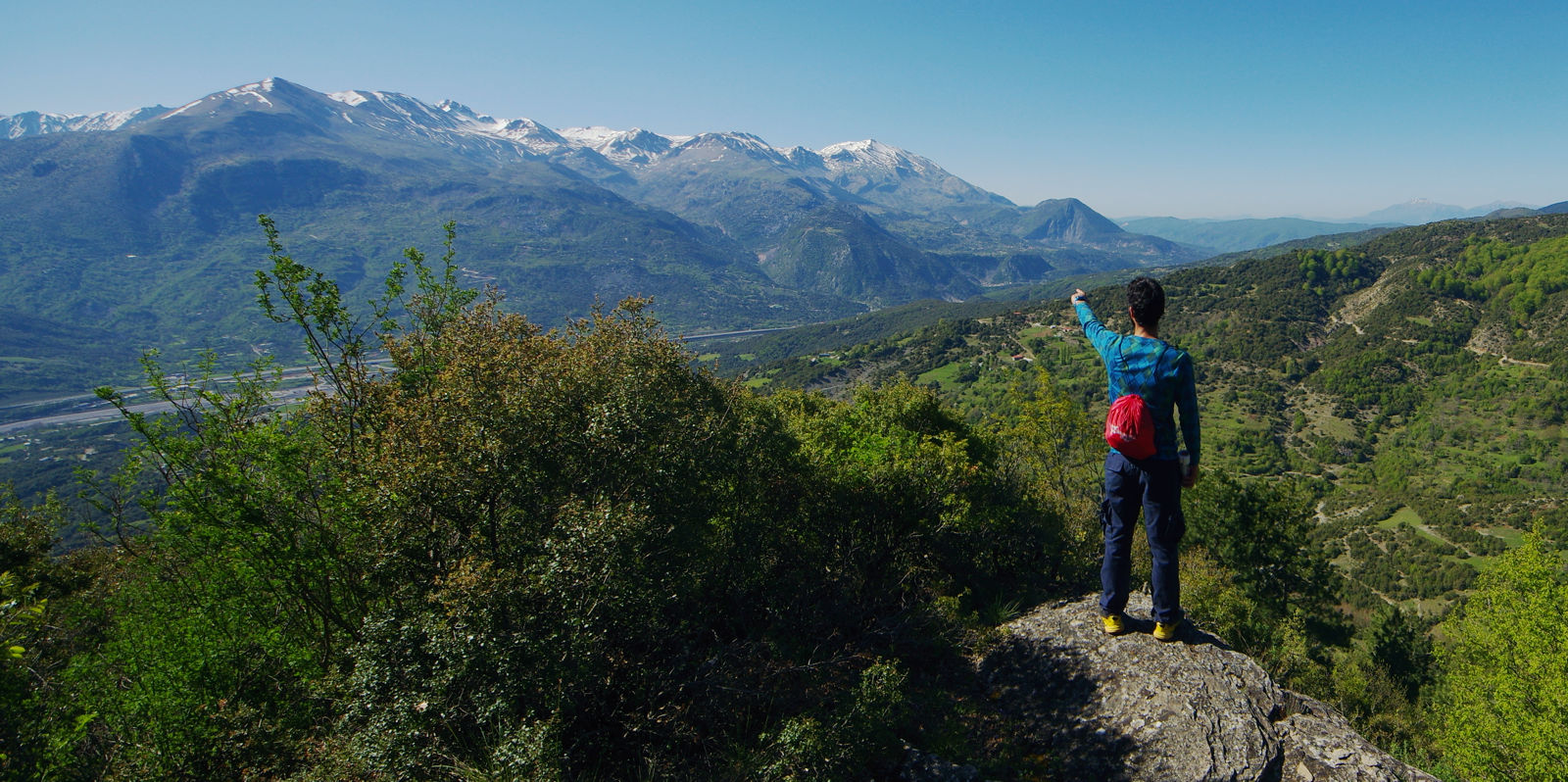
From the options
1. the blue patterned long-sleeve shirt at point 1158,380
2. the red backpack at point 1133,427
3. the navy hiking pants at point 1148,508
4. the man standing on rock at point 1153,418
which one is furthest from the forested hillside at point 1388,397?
the red backpack at point 1133,427

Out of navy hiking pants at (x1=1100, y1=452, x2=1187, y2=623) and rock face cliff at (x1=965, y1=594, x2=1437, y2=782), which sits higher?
navy hiking pants at (x1=1100, y1=452, x2=1187, y2=623)

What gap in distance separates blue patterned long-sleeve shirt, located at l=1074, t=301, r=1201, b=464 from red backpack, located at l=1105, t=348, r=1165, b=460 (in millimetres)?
85

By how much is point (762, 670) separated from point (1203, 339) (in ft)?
678

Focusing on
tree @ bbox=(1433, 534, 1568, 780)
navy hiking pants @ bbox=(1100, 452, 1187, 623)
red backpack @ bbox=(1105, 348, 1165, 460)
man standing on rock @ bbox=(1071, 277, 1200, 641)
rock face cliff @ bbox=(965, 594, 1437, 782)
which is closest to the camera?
red backpack @ bbox=(1105, 348, 1165, 460)

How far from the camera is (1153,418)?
23.3 ft

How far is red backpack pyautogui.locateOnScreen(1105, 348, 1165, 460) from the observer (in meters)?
6.99

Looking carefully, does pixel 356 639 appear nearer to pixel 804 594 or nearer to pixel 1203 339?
pixel 804 594

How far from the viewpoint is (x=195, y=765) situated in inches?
315

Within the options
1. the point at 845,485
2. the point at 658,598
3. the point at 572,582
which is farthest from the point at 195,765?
the point at 845,485

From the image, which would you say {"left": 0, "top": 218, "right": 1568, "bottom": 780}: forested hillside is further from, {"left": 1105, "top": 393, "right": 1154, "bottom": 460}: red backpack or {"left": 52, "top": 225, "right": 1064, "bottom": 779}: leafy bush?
{"left": 1105, "top": 393, "right": 1154, "bottom": 460}: red backpack

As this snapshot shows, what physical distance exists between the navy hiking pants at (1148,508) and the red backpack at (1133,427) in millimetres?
317

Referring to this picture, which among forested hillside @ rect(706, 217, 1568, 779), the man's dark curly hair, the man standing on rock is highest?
the man's dark curly hair

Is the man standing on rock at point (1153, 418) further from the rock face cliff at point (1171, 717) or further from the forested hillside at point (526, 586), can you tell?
the rock face cliff at point (1171, 717)

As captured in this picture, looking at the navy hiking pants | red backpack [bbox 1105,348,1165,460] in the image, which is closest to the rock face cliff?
the navy hiking pants
